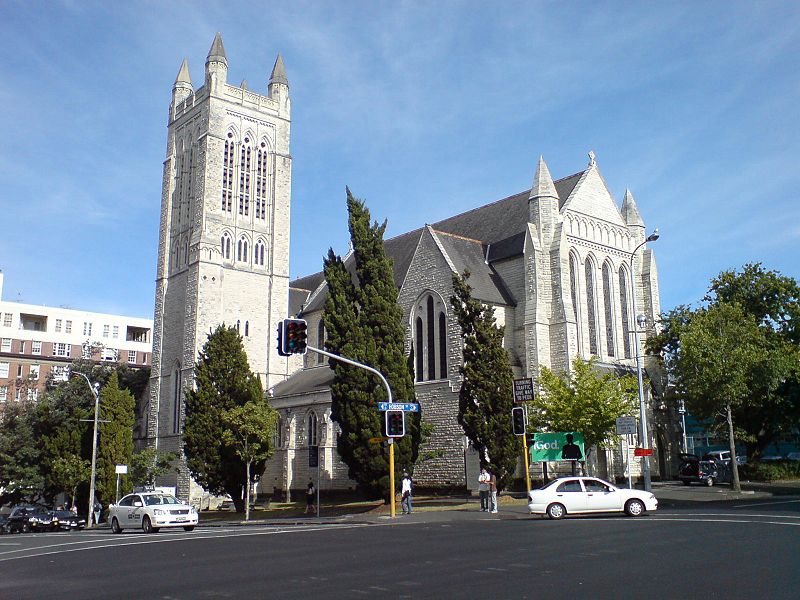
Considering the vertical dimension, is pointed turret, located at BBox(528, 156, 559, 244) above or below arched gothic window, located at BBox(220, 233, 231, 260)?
below

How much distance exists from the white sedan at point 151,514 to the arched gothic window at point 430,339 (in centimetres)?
1789

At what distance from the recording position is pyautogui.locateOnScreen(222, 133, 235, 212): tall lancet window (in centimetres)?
5897

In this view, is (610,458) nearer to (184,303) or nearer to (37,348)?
(184,303)

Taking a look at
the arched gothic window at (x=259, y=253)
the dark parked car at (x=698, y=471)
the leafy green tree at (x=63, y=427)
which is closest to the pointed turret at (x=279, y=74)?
the arched gothic window at (x=259, y=253)

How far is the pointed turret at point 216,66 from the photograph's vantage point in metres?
59.8

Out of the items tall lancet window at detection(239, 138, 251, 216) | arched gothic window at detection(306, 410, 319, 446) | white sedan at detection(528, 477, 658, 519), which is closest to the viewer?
white sedan at detection(528, 477, 658, 519)

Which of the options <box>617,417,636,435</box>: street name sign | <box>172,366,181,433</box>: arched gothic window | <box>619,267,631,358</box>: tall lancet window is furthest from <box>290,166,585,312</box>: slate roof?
<box>172,366,181,433</box>: arched gothic window

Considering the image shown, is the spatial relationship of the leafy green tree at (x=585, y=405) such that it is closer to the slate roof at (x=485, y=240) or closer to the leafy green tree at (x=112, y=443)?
the slate roof at (x=485, y=240)

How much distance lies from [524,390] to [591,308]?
18.1 meters

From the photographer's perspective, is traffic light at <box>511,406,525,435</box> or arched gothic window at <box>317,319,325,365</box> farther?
arched gothic window at <box>317,319,325,365</box>

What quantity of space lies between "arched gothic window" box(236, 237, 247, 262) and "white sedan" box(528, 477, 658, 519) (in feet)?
132

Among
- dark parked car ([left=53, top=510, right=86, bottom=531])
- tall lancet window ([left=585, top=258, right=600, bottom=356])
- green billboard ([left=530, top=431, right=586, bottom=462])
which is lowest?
dark parked car ([left=53, top=510, right=86, bottom=531])

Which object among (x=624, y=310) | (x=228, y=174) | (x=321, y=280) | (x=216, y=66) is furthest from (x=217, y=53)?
(x=624, y=310)

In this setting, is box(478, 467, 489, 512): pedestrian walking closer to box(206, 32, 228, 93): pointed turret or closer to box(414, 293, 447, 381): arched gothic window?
box(414, 293, 447, 381): arched gothic window
